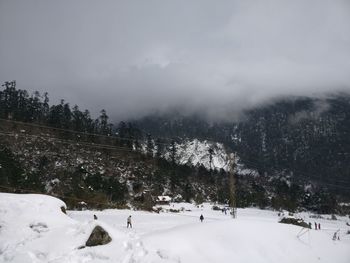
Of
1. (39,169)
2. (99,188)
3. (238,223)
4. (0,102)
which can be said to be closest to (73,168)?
(39,169)

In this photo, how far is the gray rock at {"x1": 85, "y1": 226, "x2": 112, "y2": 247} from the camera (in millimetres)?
18436

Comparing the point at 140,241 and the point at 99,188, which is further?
the point at 99,188

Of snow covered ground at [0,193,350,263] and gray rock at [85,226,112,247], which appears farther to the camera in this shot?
gray rock at [85,226,112,247]

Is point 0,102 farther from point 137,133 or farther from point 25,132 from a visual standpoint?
point 137,133

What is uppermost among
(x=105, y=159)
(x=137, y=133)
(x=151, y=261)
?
(x=137, y=133)

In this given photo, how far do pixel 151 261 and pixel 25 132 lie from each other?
106660mm

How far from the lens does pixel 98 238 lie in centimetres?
1859

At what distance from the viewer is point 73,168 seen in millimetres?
101375

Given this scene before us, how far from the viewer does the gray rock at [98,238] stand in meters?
18.4

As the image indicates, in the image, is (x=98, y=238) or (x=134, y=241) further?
(x=134, y=241)

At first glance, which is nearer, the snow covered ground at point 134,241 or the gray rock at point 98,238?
the snow covered ground at point 134,241

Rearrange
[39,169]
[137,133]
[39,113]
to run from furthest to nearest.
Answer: [137,133], [39,113], [39,169]

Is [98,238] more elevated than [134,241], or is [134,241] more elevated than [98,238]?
[98,238]

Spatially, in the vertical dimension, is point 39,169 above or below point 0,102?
below
